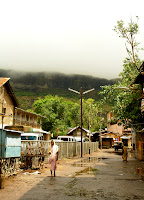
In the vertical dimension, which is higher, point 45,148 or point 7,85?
point 7,85

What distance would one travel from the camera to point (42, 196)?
7.78 m

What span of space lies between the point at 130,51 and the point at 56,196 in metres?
23.3

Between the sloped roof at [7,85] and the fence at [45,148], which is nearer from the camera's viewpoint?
the fence at [45,148]

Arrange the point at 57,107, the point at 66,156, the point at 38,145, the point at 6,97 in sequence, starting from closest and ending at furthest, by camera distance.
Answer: the point at 38,145, the point at 66,156, the point at 6,97, the point at 57,107

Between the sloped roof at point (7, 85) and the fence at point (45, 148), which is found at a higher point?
the sloped roof at point (7, 85)

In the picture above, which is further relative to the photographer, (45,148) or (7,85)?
(7,85)

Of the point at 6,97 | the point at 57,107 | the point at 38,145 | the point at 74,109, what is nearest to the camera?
the point at 38,145

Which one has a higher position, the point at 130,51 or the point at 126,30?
the point at 126,30

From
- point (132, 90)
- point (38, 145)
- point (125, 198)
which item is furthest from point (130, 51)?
point (125, 198)

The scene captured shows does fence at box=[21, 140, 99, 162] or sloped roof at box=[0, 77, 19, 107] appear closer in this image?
fence at box=[21, 140, 99, 162]

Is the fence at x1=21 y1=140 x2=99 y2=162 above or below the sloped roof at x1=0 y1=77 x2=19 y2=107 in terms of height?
below

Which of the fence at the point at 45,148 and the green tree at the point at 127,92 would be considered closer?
the fence at the point at 45,148

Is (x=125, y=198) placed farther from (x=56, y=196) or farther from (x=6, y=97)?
(x=6, y=97)

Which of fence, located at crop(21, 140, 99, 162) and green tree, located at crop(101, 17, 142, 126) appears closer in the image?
fence, located at crop(21, 140, 99, 162)
